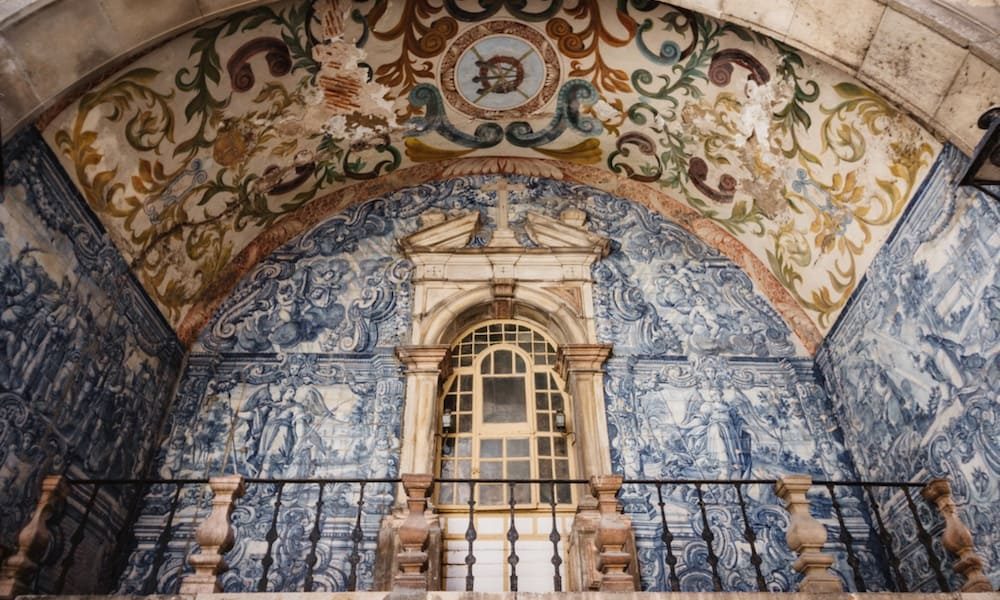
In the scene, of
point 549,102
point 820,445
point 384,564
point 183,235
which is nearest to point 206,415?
point 183,235

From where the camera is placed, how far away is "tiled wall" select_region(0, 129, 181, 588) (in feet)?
13.0

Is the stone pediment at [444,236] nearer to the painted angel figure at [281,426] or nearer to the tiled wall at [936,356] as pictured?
the painted angel figure at [281,426]

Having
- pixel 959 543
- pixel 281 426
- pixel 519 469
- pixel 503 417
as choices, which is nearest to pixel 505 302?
pixel 503 417

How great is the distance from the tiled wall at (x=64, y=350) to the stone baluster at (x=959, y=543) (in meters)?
4.92

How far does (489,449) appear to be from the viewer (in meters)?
5.39

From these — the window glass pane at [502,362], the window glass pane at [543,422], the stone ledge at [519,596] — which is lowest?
the stone ledge at [519,596]

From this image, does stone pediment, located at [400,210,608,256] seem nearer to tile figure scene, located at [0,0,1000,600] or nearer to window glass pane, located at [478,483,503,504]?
tile figure scene, located at [0,0,1000,600]

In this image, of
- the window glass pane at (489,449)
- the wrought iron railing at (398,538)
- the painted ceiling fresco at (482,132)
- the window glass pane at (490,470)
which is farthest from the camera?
the window glass pane at (489,449)

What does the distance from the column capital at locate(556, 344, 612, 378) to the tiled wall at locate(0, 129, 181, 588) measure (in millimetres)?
3064

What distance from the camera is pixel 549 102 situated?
6070 mm

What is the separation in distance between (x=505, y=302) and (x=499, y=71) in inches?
73.7

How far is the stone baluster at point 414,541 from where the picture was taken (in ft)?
11.2

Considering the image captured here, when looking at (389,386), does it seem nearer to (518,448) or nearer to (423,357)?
(423,357)

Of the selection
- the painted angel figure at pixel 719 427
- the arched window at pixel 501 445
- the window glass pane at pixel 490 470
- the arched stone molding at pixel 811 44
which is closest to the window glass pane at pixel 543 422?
the arched window at pixel 501 445
